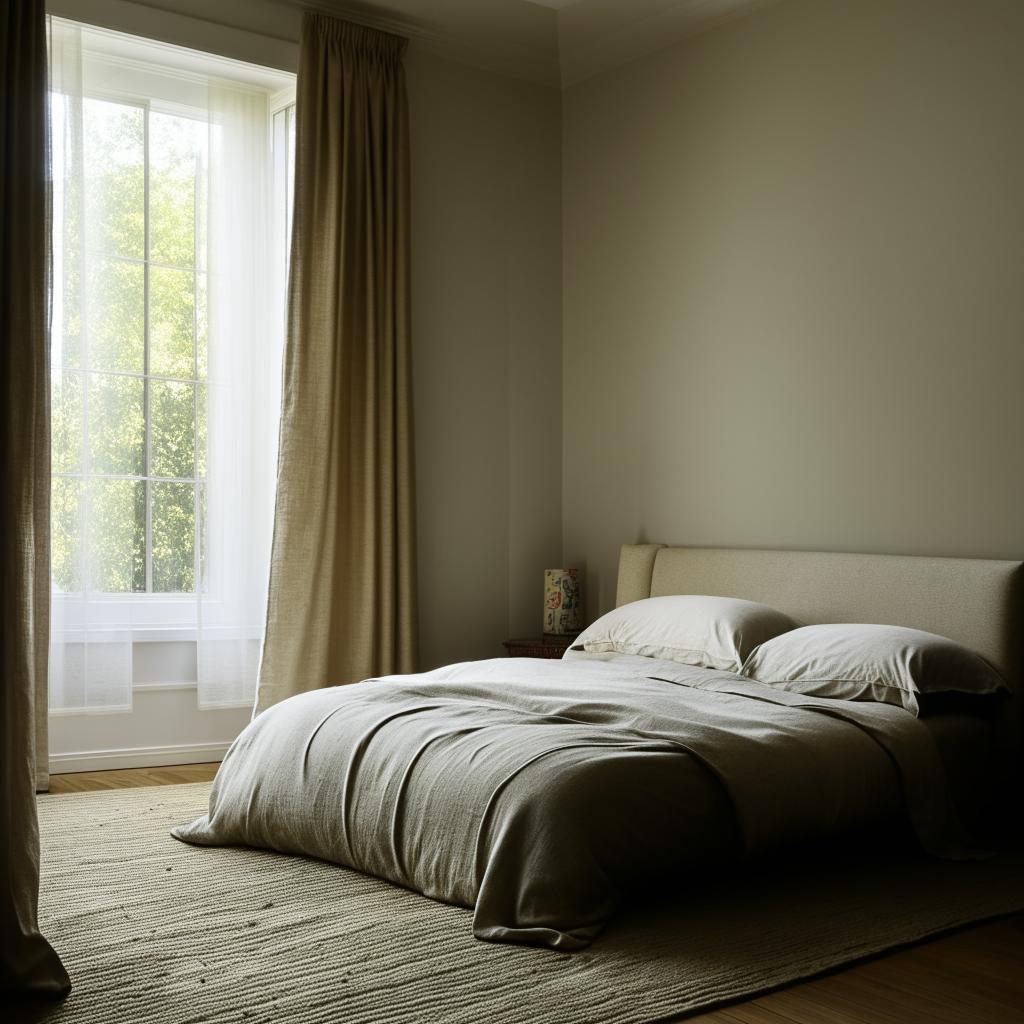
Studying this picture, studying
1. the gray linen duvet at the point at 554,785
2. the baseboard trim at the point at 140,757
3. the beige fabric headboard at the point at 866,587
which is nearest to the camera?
the gray linen duvet at the point at 554,785

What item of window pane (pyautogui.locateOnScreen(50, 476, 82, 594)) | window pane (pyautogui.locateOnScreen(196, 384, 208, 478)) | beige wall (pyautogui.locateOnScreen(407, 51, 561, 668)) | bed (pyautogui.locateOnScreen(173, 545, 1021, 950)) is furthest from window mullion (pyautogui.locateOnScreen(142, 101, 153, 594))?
bed (pyautogui.locateOnScreen(173, 545, 1021, 950))

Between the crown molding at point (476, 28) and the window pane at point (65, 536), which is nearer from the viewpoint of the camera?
the window pane at point (65, 536)

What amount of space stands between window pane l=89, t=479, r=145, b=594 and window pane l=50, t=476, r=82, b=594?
0.23ft

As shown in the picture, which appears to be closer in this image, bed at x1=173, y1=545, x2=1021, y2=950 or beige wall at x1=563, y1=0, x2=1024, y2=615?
bed at x1=173, y1=545, x2=1021, y2=950

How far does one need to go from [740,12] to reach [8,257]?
342cm

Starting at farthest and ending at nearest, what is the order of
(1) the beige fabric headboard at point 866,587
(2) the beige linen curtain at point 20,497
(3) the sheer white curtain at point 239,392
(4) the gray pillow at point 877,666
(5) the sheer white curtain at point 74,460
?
(3) the sheer white curtain at point 239,392 < (5) the sheer white curtain at point 74,460 < (1) the beige fabric headboard at point 866,587 < (4) the gray pillow at point 877,666 < (2) the beige linen curtain at point 20,497

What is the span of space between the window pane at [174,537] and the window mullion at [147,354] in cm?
2

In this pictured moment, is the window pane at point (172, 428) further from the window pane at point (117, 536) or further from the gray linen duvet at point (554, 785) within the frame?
the gray linen duvet at point (554, 785)

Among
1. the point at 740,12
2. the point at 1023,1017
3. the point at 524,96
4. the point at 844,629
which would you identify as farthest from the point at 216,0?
the point at 1023,1017

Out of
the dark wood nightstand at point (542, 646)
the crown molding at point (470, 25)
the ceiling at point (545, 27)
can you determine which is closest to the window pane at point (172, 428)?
the crown molding at point (470, 25)

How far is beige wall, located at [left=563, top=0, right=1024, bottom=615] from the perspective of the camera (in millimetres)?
3795

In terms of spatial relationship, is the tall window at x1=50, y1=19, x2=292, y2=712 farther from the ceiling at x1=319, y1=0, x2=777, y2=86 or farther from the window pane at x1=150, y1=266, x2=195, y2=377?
the ceiling at x1=319, y1=0, x2=777, y2=86

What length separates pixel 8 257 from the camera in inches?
87.0

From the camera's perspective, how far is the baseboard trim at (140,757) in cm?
440
